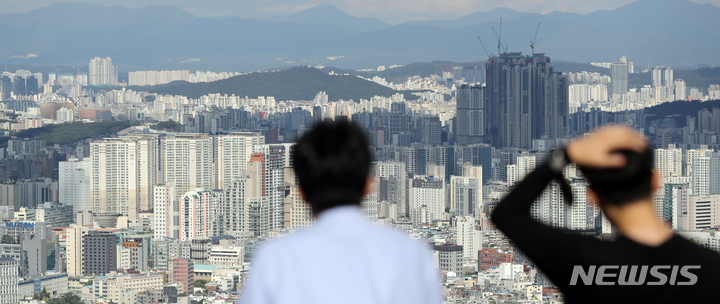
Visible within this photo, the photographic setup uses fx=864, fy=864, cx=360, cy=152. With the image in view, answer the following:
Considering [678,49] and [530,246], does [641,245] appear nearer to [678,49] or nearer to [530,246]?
[530,246]

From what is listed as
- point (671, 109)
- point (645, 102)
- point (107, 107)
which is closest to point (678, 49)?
point (645, 102)

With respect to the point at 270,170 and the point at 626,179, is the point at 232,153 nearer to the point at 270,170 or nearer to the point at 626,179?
the point at 270,170

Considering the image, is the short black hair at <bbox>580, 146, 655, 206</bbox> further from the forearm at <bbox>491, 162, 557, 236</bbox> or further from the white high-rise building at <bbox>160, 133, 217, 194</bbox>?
the white high-rise building at <bbox>160, 133, 217, 194</bbox>

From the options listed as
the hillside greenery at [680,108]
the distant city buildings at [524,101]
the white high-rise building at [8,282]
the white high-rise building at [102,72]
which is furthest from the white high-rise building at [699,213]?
the white high-rise building at [102,72]

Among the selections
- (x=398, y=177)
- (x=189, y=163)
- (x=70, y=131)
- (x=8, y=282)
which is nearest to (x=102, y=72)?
(x=70, y=131)

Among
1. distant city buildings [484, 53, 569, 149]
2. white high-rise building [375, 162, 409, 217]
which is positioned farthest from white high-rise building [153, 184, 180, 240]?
distant city buildings [484, 53, 569, 149]

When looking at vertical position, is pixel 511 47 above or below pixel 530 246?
above
